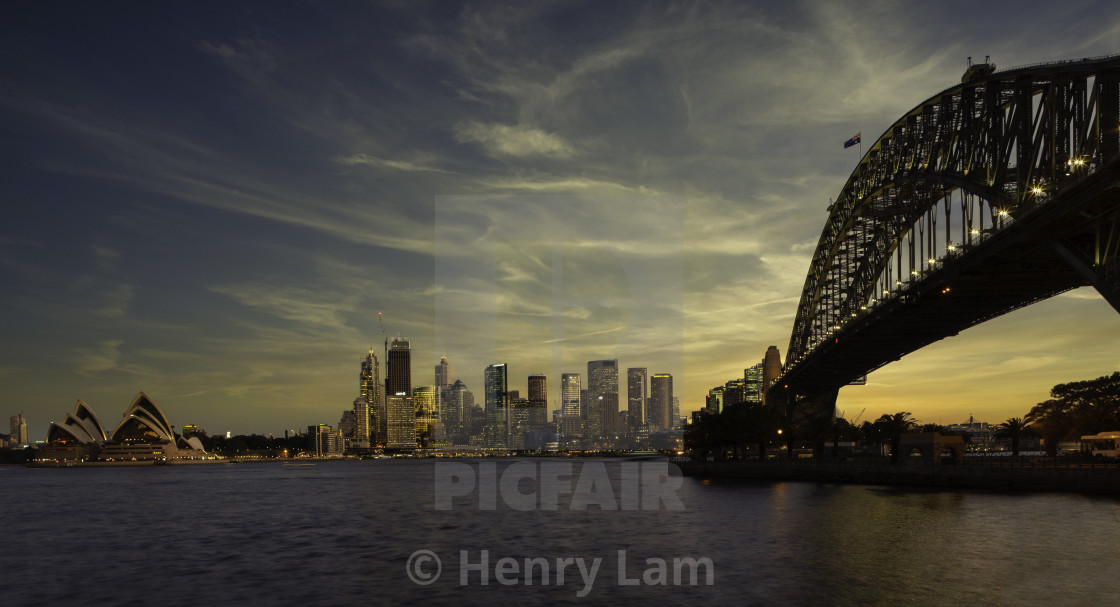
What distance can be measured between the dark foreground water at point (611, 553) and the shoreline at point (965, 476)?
2075 mm

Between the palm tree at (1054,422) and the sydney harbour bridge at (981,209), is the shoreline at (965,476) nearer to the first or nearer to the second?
the sydney harbour bridge at (981,209)

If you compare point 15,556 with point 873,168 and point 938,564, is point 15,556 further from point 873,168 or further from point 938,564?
point 873,168

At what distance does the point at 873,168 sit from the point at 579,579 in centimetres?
7257

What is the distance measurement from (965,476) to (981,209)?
844 inches

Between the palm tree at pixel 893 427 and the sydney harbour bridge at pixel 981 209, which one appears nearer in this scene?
the sydney harbour bridge at pixel 981 209

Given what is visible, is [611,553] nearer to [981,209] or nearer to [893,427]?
[981,209]

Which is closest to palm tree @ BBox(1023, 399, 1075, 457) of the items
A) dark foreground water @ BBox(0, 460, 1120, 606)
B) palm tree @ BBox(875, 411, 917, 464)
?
palm tree @ BBox(875, 411, 917, 464)

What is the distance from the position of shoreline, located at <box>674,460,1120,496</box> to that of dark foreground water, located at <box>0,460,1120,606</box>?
2075 mm

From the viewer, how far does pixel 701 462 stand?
121312 millimetres

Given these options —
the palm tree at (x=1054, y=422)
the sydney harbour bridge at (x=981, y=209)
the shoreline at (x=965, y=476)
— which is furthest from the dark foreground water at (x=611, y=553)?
the palm tree at (x=1054, y=422)

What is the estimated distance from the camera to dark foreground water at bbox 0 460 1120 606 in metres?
31.9

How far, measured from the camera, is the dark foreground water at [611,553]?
31883mm

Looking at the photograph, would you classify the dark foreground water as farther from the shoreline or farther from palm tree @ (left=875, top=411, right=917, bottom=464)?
palm tree @ (left=875, top=411, right=917, bottom=464)

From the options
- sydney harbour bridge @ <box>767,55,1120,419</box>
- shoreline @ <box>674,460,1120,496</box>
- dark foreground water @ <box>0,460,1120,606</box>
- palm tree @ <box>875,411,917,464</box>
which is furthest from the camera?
palm tree @ <box>875,411,917,464</box>
